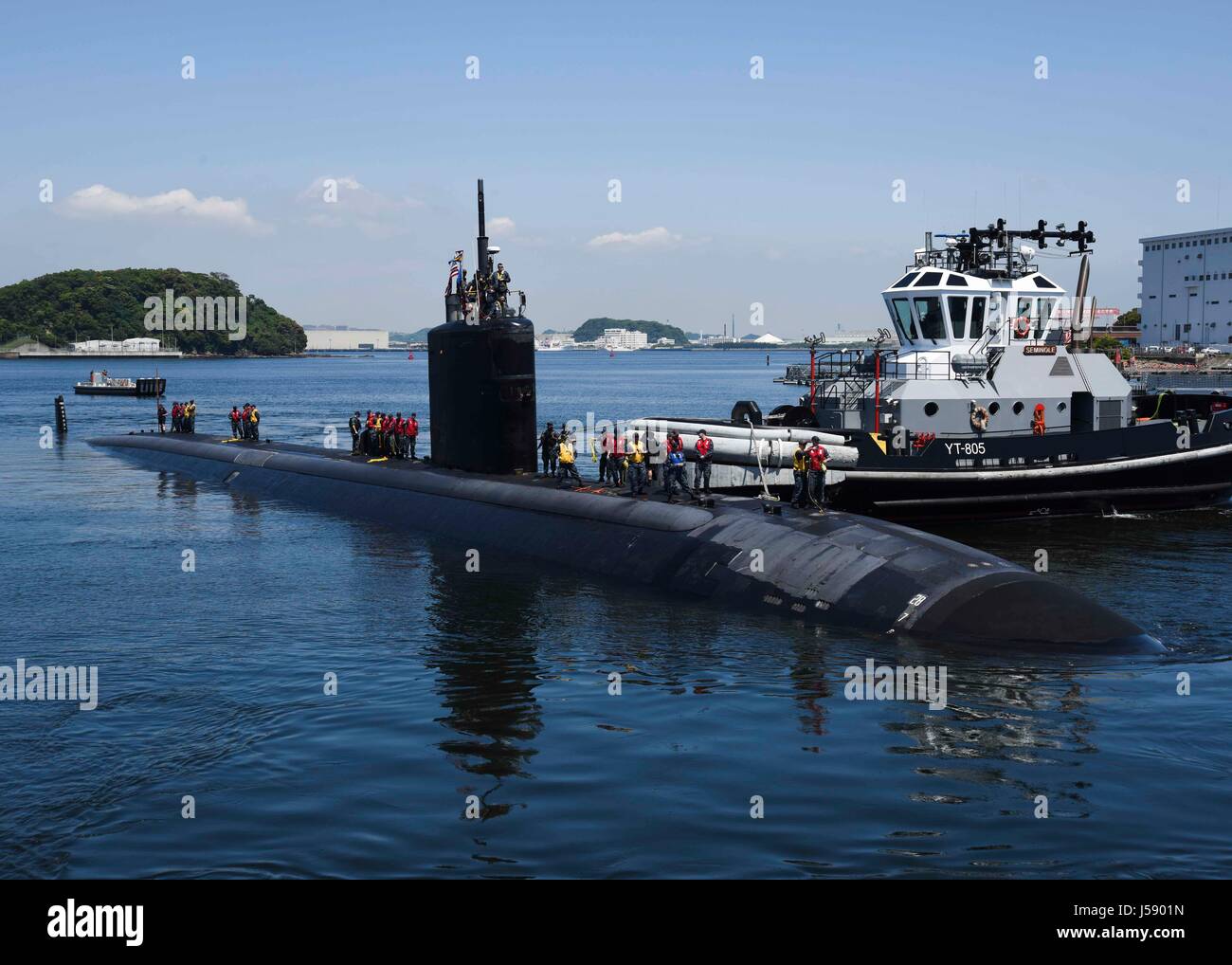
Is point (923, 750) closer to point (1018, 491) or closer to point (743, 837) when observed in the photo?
point (743, 837)

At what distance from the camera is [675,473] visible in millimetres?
27266

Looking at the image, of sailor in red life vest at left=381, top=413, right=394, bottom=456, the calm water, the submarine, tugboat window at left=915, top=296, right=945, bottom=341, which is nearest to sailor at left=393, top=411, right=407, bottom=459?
sailor in red life vest at left=381, top=413, right=394, bottom=456

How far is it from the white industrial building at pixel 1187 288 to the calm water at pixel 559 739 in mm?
163035

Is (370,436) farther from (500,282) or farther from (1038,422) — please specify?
(1038,422)

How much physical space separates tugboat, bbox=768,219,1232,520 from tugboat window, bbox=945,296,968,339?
0.05 metres

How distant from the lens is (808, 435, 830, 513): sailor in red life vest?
2444cm

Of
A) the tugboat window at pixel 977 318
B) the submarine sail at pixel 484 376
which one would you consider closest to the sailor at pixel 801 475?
the submarine sail at pixel 484 376

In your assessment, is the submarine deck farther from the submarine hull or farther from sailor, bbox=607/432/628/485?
sailor, bbox=607/432/628/485

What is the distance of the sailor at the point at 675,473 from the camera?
88.7ft

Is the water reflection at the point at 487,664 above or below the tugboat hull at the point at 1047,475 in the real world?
below

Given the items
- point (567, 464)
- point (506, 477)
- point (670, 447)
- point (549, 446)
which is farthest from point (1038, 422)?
point (506, 477)

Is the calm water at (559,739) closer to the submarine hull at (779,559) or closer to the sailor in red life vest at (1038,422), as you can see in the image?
the submarine hull at (779,559)

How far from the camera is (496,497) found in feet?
100

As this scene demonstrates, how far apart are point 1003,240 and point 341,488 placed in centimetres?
2422
